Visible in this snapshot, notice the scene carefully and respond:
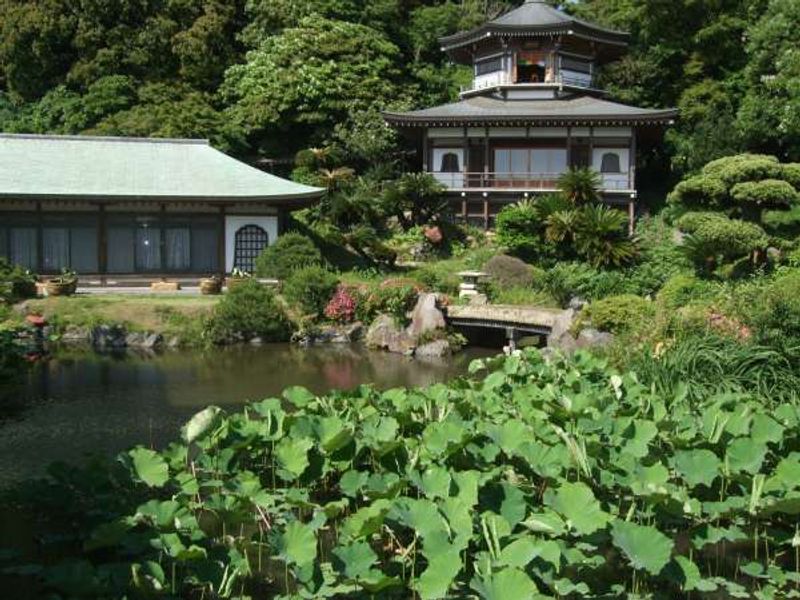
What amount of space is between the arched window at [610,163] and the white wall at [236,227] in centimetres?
1137

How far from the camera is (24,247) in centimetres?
2361

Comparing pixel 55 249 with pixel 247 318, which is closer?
pixel 247 318

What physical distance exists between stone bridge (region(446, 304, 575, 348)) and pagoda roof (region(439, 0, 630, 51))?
1322 centimetres

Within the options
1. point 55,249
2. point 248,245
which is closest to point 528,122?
point 248,245

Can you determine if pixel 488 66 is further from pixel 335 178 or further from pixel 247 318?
pixel 247 318

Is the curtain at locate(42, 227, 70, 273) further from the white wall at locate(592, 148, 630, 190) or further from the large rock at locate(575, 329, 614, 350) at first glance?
A: the white wall at locate(592, 148, 630, 190)

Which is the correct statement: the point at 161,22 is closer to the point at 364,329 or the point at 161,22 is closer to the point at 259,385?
the point at 364,329

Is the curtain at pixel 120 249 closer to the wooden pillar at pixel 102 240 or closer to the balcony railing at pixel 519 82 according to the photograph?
the wooden pillar at pixel 102 240

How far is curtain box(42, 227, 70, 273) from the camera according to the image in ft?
77.8

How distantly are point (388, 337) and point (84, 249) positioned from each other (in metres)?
10.1

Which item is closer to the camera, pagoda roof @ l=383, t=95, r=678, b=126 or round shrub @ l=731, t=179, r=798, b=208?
round shrub @ l=731, t=179, r=798, b=208

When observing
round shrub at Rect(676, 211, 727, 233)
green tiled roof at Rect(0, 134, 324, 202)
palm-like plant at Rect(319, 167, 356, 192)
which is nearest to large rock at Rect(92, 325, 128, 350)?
green tiled roof at Rect(0, 134, 324, 202)

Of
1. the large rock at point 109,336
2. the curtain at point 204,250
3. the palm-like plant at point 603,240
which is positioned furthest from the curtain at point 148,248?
the palm-like plant at point 603,240

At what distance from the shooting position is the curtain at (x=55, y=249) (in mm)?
23705
